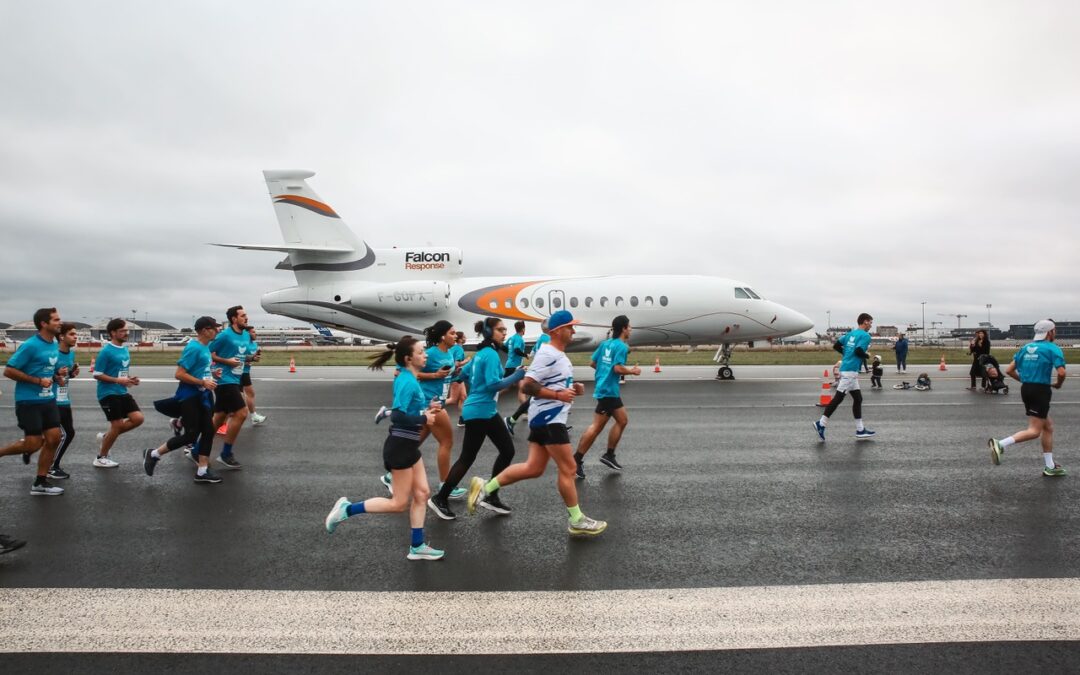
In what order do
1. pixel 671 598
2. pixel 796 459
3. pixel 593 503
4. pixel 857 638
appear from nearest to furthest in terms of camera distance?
pixel 857 638
pixel 671 598
pixel 593 503
pixel 796 459

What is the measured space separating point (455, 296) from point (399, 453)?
1920 centimetres

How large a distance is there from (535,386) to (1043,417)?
593 centimetres

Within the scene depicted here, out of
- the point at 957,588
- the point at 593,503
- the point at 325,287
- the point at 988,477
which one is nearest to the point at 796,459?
the point at 988,477

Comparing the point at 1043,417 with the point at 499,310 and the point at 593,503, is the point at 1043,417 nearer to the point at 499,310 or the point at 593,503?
the point at 593,503

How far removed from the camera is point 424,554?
4703mm

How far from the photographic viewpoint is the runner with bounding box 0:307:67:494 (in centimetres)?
652

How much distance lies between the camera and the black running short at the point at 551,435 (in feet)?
17.7

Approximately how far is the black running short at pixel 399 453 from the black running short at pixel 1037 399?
6.66 metres

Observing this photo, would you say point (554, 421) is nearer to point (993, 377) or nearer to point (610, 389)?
point (610, 389)

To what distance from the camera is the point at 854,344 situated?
9805 mm

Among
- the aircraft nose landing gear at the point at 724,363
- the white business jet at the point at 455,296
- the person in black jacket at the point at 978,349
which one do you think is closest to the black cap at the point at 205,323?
the white business jet at the point at 455,296

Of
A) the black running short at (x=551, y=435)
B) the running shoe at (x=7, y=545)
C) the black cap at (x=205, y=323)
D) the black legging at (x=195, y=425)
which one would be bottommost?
the running shoe at (x=7, y=545)

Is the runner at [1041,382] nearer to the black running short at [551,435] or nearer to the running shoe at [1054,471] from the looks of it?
the running shoe at [1054,471]

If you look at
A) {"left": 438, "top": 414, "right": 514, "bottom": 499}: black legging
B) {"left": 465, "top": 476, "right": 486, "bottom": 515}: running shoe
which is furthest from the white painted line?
{"left": 438, "top": 414, "right": 514, "bottom": 499}: black legging
